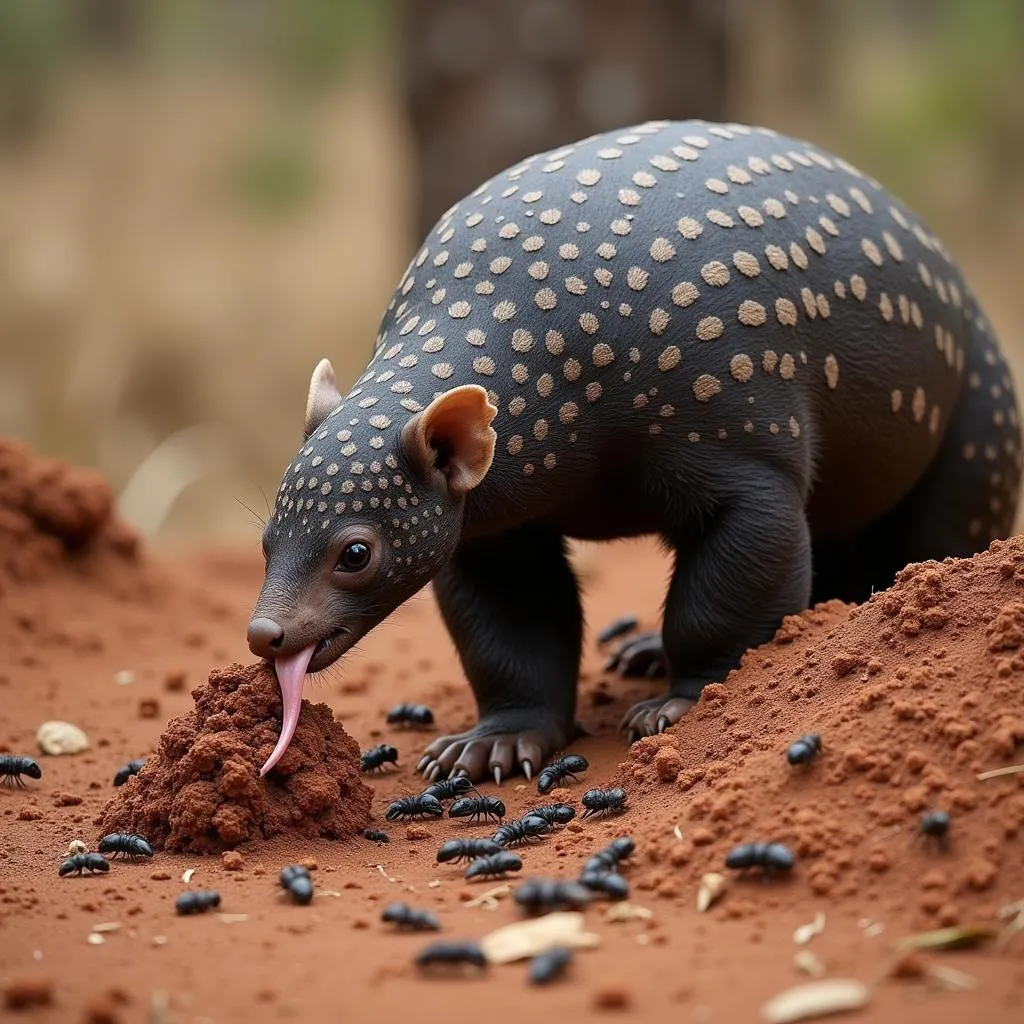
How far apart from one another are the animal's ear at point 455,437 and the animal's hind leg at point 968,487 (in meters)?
2.29

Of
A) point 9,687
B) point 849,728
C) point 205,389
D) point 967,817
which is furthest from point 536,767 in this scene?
point 205,389

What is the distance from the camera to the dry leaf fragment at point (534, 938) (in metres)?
3.46

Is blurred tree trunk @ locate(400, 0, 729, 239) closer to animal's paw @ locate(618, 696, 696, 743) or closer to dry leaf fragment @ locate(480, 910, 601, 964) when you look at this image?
animal's paw @ locate(618, 696, 696, 743)

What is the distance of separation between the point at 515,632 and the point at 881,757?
6.82 ft

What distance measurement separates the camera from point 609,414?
5156 mm

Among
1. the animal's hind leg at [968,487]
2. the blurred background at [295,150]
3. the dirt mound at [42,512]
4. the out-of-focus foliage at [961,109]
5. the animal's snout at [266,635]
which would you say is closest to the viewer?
the animal's snout at [266,635]

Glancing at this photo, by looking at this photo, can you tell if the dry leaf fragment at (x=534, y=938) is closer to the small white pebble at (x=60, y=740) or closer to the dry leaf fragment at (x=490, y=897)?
the dry leaf fragment at (x=490, y=897)

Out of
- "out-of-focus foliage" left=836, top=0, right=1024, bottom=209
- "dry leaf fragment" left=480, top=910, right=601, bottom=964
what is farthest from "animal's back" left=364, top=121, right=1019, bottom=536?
"out-of-focus foliage" left=836, top=0, right=1024, bottom=209

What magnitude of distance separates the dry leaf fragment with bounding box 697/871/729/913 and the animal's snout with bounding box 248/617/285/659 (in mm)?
1460

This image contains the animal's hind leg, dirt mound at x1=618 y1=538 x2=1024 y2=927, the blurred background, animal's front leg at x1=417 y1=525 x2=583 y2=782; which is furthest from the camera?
the blurred background

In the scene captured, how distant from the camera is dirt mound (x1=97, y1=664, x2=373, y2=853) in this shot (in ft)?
15.0

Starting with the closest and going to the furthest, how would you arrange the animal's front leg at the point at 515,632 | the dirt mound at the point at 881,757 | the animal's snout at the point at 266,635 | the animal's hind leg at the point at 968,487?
the dirt mound at the point at 881,757 → the animal's snout at the point at 266,635 → the animal's front leg at the point at 515,632 → the animal's hind leg at the point at 968,487

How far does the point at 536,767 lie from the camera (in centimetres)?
543

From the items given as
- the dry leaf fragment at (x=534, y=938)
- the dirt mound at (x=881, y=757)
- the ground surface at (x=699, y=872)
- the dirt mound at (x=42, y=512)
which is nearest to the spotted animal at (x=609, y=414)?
the ground surface at (x=699, y=872)
